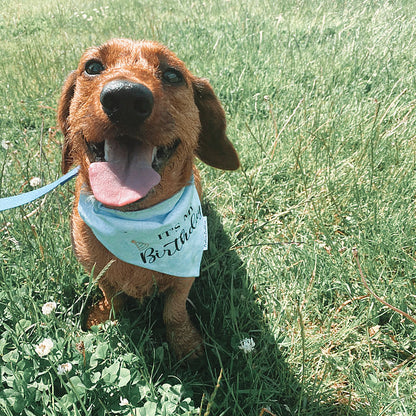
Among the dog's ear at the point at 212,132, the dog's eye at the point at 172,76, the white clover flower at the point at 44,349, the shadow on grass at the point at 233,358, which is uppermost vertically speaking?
the dog's eye at the point at 172,76

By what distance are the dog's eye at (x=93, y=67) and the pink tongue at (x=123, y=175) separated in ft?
1.40

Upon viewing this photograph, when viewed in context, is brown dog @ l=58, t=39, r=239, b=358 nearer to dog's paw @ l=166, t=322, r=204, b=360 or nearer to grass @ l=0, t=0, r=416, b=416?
dog's paw @ l=166, t=322, r=204, b=360

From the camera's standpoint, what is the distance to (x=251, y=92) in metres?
3.83

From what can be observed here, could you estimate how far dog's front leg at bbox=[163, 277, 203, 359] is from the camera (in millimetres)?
1967

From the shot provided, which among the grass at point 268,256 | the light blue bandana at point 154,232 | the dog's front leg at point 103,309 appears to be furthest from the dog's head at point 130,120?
the dog's front leg at point 103,309

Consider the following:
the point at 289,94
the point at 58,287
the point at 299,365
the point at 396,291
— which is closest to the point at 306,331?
the point at 299,365

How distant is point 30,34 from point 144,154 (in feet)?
18.6

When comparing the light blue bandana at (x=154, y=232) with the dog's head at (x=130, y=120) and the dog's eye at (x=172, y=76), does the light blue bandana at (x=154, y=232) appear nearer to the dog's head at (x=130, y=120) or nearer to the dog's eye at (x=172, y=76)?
the dog's head at (x=130, y=120)

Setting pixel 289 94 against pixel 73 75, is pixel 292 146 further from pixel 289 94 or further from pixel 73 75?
pixel 73 75

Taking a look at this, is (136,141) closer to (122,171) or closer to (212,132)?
(122,171)

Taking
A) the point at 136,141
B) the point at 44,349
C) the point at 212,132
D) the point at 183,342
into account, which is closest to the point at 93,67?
the point at 136,141

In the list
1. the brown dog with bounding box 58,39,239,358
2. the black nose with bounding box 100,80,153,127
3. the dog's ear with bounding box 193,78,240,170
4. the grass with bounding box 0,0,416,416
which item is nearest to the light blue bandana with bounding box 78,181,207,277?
the brown dog with bounding box 58,39,239,358

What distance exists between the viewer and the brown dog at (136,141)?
1429mm

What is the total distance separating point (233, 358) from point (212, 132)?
1228 mm
